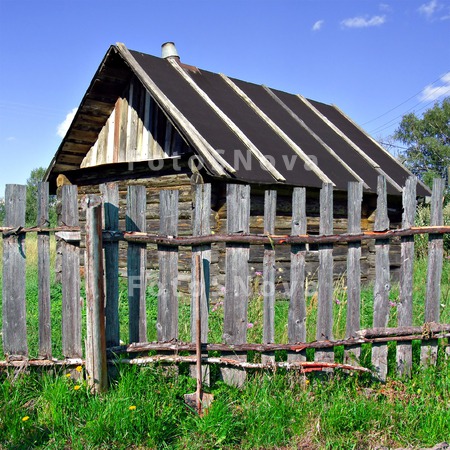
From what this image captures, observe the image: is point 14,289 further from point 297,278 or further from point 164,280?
point 297,278

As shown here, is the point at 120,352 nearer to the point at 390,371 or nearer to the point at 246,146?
the point at 390,371

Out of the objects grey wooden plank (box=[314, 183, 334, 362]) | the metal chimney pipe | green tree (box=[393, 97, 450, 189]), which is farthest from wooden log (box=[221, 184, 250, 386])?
green tree (box=[393, 97, 450, 189])

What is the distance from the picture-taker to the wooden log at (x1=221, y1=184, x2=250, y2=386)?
3.94 meters

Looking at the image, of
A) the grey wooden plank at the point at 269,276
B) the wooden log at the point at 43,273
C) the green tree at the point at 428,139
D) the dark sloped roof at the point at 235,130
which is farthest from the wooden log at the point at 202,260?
the green tree at the point at 428,139

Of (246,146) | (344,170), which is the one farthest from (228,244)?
(344,170)

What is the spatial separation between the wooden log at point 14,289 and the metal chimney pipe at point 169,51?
323 inches

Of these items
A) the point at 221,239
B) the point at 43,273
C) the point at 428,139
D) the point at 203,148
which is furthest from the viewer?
A: the point at 428,139

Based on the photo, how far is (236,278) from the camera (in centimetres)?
400

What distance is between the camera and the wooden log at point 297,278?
159 inches

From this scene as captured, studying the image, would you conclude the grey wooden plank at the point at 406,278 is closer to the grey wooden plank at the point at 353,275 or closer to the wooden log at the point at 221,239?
the grey wooden plank at the point at 353,275

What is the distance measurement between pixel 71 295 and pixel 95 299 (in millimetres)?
368

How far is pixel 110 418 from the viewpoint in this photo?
130 inches

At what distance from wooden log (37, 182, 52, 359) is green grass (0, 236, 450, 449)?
23cm

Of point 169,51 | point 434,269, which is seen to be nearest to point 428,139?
point 169,51
